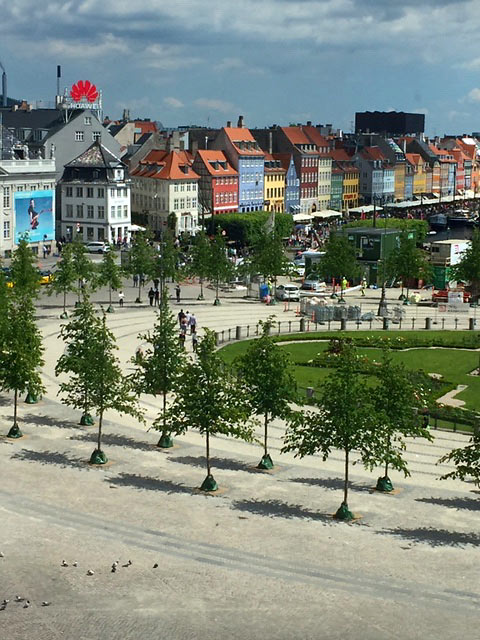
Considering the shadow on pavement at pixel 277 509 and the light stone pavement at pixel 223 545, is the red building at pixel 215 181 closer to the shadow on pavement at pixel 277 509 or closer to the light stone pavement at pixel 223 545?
the light stone pavement at pixel 223 545

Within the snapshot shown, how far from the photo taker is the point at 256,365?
38406mm

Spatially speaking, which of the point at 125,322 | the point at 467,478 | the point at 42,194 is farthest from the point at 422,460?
the point at 42,194

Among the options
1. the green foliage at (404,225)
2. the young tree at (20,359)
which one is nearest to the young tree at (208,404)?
the young tree at (20,359)

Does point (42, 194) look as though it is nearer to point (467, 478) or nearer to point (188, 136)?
point (188, 136)

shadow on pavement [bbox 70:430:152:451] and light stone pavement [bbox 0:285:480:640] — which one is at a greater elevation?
shadow on pavement [bbox 70:430:152:451]

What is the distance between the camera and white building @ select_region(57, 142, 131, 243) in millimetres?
117938

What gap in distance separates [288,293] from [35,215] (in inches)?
1457

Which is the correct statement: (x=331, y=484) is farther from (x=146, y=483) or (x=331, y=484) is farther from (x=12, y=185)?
(x=12, y=185)

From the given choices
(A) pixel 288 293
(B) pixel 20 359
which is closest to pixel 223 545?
(B) pixel 20 359

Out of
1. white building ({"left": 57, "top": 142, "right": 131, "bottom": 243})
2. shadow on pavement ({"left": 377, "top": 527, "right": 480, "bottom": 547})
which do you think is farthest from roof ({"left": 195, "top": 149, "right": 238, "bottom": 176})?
shadow on pavement ({"left": 377, "top": 527, "right": 480, "bottom": 547})

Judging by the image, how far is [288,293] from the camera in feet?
271

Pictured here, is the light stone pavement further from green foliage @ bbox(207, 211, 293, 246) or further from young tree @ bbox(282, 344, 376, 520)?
green foliage @ bbox(207, 211, 293, 246)

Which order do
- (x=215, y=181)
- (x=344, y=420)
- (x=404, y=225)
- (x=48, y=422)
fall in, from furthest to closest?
(x=215, y=181) → (x=404, y=225) → (x=48, y=422) → (x=344, y=420)

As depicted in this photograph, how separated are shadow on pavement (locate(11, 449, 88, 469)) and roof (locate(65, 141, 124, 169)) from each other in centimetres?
8285
